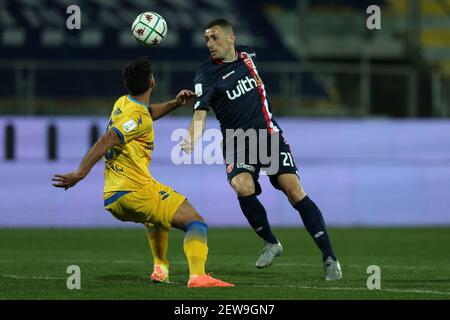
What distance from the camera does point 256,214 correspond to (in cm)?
993

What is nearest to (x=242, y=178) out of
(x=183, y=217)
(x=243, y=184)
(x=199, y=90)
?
(x=243, y=184)

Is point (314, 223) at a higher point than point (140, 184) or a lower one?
lower

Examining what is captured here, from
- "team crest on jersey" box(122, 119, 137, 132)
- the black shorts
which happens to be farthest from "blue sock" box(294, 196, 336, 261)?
"team crest on jersey" box(122, 119, 137, 132)

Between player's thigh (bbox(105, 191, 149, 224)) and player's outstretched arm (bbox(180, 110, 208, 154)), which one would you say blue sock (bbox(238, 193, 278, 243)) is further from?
player's thigh (bbox(105, 191, 149, 224))

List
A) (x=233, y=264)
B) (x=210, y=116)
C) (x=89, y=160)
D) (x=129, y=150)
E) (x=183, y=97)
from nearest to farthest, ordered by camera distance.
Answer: (x=89, y=160)
(x=129, y=150)
(x=183, y=97)
(x=233, y=264)
(x=210, y=116)

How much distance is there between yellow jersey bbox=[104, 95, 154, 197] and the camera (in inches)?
338

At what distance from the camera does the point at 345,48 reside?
2519 cm

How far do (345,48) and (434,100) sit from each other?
14.3 feet

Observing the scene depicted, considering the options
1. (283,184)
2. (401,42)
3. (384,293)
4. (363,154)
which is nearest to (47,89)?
(363,154)

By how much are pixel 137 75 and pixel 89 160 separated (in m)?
0.93

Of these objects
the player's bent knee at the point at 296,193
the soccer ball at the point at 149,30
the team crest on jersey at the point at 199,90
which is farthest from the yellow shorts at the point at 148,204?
the soccer ball at the point at 149,30

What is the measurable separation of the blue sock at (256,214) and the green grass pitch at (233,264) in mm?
402

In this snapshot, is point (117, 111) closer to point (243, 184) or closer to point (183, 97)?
point (183, 97)

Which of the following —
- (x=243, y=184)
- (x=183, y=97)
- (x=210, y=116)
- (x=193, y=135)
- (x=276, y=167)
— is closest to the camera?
(x=183, y=97)
